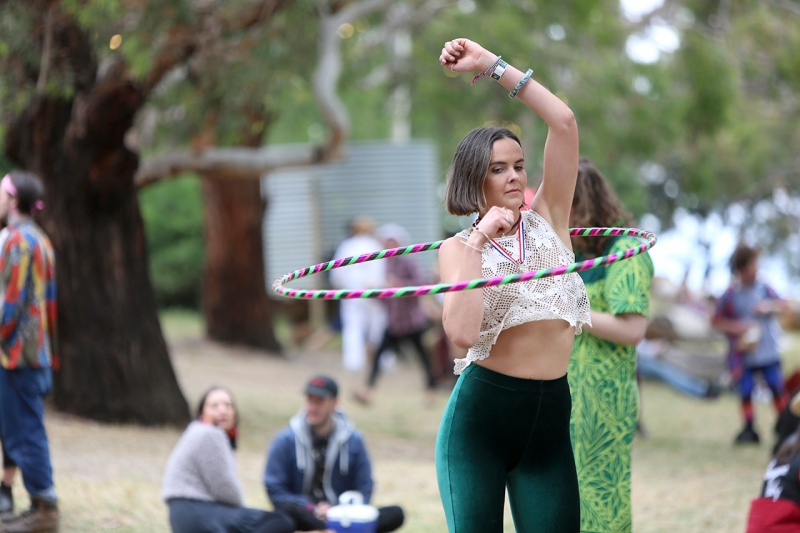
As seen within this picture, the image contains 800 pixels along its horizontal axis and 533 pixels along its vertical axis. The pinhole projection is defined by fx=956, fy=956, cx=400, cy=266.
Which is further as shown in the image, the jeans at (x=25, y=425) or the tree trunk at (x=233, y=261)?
the tree trunk at (x=233, y=261)

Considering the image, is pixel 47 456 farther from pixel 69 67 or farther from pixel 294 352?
pixel 294 352

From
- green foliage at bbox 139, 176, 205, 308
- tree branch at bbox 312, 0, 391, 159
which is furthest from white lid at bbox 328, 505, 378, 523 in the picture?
green foliage at bbox 139, 176, 205, 308

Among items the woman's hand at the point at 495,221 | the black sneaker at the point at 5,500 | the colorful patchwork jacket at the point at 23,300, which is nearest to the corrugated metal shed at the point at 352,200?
the black sneaker at the point at 5,500

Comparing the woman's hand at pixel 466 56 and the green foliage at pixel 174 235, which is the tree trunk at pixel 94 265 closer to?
the woman's hand at pixel 466 56

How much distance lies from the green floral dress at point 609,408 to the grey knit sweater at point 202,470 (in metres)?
2.41

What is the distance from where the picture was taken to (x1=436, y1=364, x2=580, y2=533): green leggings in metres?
3.24

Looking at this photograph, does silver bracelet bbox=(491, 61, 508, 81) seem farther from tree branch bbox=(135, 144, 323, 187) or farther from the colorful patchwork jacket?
tree branch bbox=(135, 144, 323, 187)

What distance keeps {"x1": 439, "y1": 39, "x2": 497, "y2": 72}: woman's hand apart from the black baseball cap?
11.0 ft

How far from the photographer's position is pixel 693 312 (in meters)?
20.7

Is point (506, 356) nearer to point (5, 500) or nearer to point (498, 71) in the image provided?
point (498, 71)

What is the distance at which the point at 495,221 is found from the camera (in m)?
3.14

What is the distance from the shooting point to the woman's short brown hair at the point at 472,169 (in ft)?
10.8

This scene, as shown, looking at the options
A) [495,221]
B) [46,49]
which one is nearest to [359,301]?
[46,49]

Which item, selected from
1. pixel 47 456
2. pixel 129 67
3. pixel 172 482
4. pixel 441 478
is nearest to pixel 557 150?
pixel 441 478
